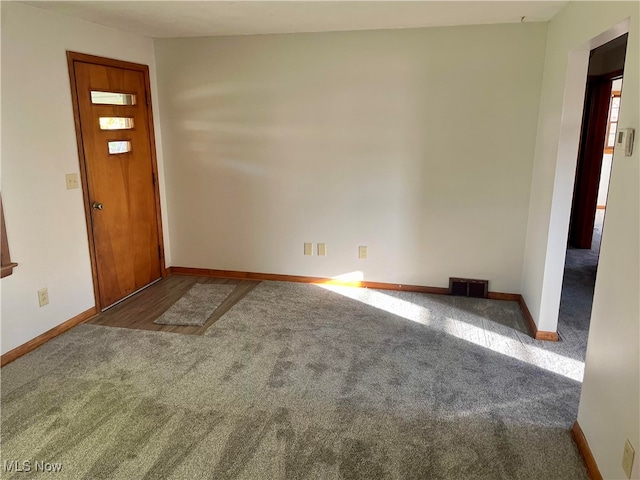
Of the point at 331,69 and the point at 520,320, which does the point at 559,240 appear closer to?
the point at 520,320

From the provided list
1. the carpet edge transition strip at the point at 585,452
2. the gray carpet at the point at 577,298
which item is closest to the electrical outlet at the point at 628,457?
the carpet edge transition strip at the point at 585,452

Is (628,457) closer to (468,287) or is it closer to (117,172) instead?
(468,287)

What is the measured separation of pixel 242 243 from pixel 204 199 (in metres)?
0.58

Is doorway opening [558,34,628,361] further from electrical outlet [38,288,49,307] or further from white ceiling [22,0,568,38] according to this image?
electrical outlet [38,288,49,307]

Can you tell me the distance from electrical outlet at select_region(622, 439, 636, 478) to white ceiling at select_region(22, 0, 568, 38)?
2.58 meters

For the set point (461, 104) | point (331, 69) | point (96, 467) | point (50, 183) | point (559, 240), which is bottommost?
point (96, 467)

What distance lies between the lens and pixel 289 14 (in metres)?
3.23

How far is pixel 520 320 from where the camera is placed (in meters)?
3.68

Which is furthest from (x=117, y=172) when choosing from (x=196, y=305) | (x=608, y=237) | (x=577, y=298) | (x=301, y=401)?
(x=577, y=298)

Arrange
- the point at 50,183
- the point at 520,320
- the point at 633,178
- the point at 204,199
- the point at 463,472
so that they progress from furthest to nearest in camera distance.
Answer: the point at 204,199
the point at 520,320
the point at 50,183
the point at 463,472
the point at 633,178

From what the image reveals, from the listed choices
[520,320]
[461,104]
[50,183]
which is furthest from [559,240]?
[50,183]

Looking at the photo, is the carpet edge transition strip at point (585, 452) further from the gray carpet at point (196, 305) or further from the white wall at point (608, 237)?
the gray carpet at point (196, 305)

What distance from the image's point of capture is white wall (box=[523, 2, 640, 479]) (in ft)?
5.67
